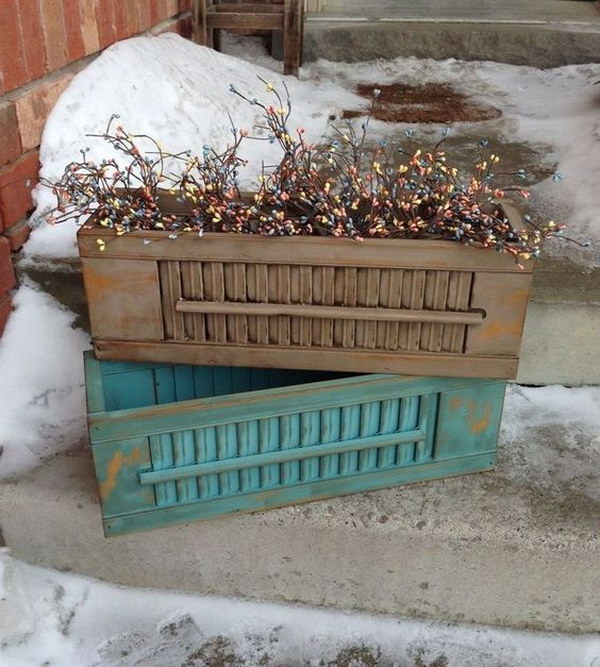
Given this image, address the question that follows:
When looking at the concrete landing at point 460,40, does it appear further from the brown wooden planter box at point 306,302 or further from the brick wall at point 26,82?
the brown wooden planter box at point 306,302

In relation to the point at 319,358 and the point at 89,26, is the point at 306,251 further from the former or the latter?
the point at 89,26

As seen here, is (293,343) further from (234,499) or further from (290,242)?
(234,499)

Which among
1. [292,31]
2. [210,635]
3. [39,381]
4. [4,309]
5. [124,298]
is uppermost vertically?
[292,31]

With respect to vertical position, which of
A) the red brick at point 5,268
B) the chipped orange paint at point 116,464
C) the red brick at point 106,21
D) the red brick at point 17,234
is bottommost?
the chipped orange paint at point 116,464

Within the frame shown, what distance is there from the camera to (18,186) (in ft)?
6.28

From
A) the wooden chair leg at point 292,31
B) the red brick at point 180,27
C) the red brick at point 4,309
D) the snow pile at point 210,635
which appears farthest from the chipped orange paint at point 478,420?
the wooden chair leg at point 292,31

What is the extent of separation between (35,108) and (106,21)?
588mm

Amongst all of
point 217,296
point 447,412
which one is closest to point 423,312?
point 447,412

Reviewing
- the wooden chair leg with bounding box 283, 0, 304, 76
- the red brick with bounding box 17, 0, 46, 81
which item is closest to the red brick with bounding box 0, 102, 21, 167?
the red brick with bounding box 17, 0, 46, 81

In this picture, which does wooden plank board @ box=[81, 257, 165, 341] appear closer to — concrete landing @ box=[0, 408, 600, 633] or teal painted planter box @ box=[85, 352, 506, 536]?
teal painted planter box @ box=[85, 352, 506, 536]

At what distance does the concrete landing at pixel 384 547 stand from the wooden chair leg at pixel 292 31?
2.59 m

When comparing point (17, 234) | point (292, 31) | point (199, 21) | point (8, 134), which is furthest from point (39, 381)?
point (292, 31)

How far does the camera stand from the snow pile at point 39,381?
5.75 feet

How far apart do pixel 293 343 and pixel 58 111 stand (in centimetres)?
105
